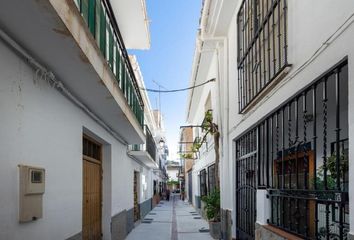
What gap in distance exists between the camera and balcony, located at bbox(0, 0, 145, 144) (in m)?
3.98

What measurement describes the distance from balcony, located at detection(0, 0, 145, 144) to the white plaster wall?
239 mm

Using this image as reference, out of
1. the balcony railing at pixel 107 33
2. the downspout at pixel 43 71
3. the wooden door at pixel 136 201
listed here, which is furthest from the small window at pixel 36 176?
the wooden door at pixel 136 201

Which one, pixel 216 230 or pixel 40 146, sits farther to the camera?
pixel 216 230

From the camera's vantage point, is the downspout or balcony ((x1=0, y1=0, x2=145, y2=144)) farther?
the downspout

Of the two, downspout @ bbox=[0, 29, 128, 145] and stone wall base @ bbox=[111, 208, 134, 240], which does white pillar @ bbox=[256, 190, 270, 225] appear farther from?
stone wall base @ bbox=[111, 208, 134, 240]

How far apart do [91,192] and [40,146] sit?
4639mm

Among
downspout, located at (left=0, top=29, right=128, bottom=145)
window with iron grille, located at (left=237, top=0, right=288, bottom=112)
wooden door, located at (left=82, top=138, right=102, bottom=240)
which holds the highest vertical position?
window with iron grille, located at (left=237, top=0, right=288, bottom=112)

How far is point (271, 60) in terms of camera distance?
22.5 feet

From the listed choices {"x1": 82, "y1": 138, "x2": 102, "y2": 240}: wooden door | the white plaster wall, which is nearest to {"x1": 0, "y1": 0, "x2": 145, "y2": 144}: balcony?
the white plaster wall

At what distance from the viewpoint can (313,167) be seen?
21.8ft

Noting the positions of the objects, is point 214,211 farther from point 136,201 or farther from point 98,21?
point 136,201

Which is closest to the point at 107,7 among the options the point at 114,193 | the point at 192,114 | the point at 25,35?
the point at 25,35

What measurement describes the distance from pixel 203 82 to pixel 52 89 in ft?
38.2

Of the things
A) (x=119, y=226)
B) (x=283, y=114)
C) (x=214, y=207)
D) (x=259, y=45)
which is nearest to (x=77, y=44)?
(x=283, y=114)
